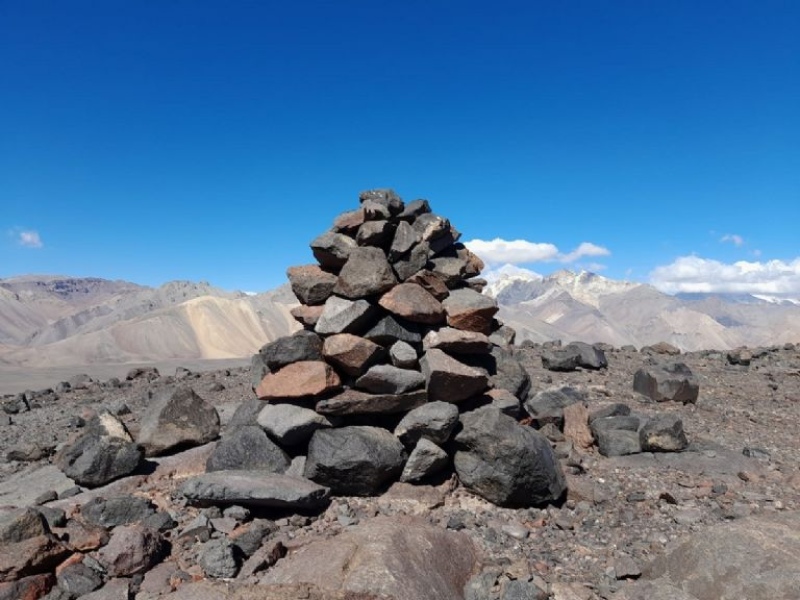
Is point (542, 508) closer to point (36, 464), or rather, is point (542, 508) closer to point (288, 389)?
point (288, 389)

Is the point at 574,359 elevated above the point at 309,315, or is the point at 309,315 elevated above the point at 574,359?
the point at 309,315

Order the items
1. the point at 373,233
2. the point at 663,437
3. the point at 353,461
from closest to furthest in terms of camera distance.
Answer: the point at 353,461 → the point at 373,233 → the point at 663,437

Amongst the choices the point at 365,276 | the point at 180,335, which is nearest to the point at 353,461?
the point at 365,276

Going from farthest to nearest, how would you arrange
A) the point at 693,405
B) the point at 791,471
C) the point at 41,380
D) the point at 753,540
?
1. the point at 41,380
2. the point at 693,405
3. the point at 791,471
4. the point at 753,540

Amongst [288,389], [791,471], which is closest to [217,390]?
[288,389]

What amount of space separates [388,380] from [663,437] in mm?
6211

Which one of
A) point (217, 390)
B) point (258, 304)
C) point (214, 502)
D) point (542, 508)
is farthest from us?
point (258, 304)

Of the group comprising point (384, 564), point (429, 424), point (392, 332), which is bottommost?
point (384, 564)

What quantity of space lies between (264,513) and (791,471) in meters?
10.4

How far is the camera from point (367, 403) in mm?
9664

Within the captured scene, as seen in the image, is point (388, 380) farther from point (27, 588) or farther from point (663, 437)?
point (663, 437)

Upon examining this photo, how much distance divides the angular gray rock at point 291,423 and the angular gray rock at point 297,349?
3.12 ft

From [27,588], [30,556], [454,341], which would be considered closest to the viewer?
[27,588]

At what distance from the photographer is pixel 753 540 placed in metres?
6.57
